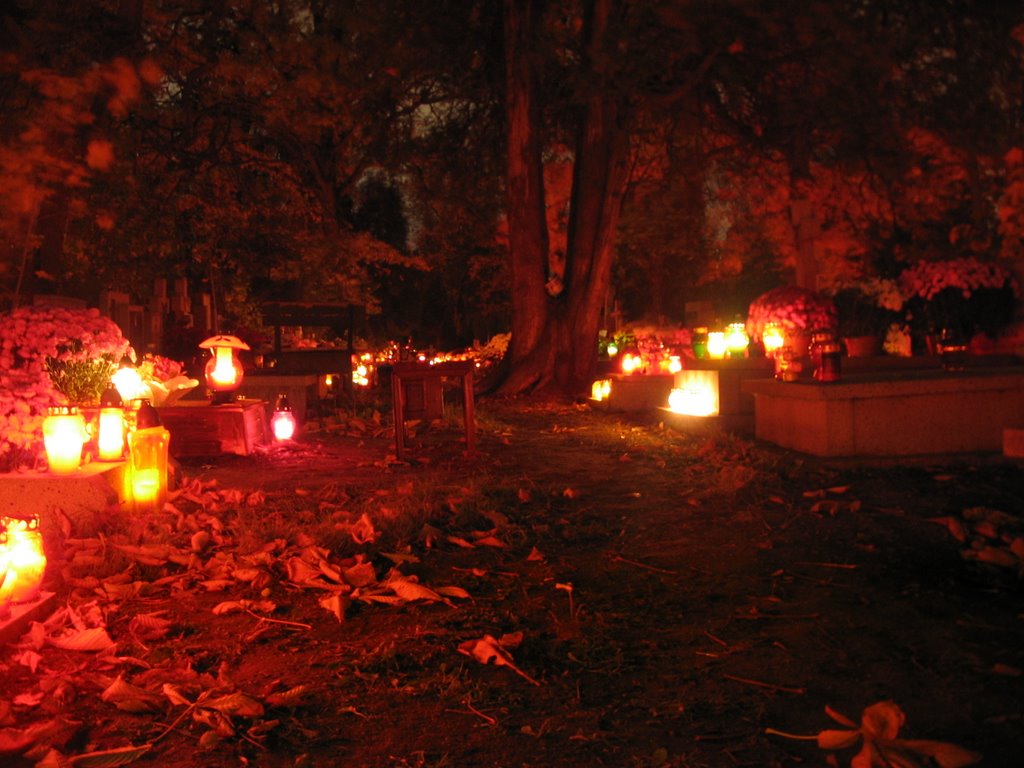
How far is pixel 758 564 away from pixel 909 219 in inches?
760

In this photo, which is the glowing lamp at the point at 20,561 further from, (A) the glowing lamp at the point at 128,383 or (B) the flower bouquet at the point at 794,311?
(B) the flower bouquet at the point at 794,311

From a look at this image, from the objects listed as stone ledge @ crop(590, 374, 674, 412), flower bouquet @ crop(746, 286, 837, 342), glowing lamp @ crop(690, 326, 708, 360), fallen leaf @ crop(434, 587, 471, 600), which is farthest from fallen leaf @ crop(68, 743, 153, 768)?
stone ledge @ crop(590, 374, 674, 412)

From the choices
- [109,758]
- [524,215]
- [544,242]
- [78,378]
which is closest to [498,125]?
[524,215]

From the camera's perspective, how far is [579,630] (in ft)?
11.9

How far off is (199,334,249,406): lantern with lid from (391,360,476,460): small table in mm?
1490

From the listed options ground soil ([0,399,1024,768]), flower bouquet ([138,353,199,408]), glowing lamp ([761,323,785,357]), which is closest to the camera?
ground soil ([0,399,1024,768])

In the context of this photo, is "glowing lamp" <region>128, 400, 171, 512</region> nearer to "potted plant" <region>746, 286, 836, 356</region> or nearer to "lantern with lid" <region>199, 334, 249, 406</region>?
"lantern with lid" <region>199, 334, 249, 406</region>

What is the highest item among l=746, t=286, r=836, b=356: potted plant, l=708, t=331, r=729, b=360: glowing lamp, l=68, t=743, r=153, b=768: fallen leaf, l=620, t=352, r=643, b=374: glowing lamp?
l=746, t=286, r=836, b=356: potted plant

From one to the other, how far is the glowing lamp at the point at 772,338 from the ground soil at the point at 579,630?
3.40m

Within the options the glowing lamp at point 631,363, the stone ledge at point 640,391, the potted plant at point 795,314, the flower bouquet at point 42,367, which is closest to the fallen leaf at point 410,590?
the flower bouquet at point 42,367

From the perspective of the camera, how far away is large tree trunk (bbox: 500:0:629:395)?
580 inches

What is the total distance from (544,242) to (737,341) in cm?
493

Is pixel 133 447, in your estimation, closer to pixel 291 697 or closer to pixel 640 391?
pixel 291 697

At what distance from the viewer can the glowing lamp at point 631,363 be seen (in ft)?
45.1
